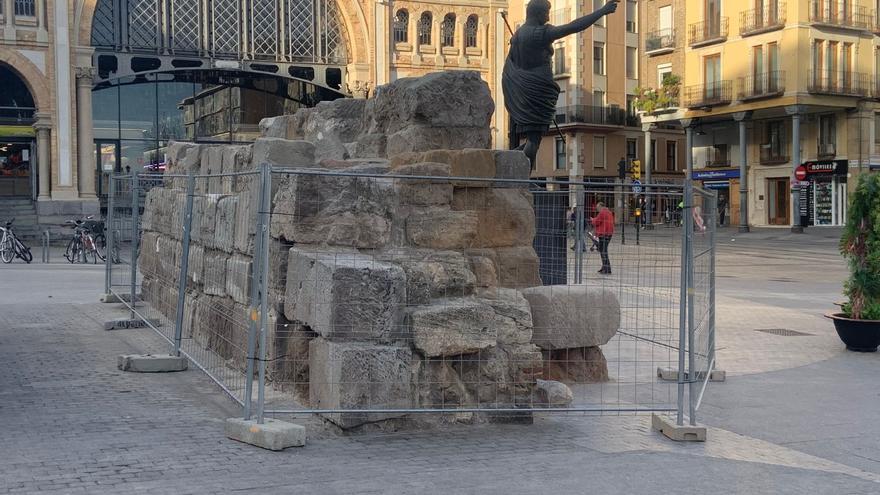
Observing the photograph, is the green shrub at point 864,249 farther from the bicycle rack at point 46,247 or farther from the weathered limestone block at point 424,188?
the bicycle rack at point 46,247

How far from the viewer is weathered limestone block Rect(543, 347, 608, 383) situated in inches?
330

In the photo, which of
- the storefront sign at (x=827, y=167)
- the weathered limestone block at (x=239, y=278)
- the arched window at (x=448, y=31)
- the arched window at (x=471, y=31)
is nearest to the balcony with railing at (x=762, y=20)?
the storefront sign at (x=827, y=167)

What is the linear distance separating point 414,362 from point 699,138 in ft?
155

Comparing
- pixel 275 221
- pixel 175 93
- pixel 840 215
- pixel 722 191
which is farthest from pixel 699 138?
pixel 275 221

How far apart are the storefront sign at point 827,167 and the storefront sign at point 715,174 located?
185 inches

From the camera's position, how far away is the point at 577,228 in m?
10.1

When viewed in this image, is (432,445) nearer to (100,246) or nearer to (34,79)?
(100,246)

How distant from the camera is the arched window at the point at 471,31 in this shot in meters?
42.1

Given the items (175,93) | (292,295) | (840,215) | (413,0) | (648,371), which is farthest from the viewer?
(840,215)

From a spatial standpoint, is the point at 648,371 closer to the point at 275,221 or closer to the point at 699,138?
the point at 275,221

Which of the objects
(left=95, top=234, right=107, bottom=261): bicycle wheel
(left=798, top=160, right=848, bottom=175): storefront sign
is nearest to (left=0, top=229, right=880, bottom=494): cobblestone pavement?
(left=95, top=234, right=107, bottom=261): bicycle wheel

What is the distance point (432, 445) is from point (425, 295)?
3.73 ft

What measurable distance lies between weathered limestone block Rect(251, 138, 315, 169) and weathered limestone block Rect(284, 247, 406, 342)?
2167mm

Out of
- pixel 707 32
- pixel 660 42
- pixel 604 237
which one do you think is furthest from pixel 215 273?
pixel 660 42
